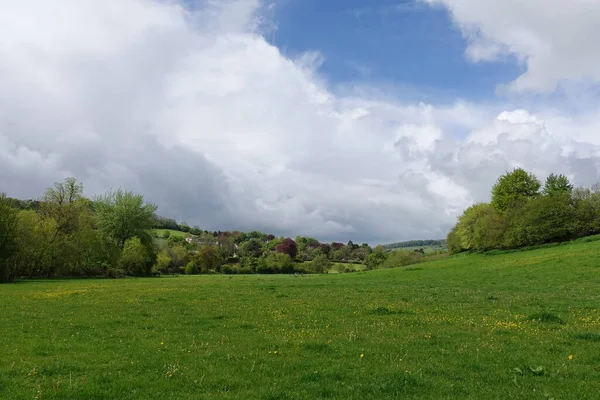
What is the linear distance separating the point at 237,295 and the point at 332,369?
21.4 metres

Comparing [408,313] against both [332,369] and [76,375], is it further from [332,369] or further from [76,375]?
[76,375]

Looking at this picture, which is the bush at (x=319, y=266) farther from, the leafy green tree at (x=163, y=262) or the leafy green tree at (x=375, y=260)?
the leafy green tree at (x=163, y=262)

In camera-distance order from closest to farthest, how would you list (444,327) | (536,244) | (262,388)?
(262,388), (444,327), (536,244)

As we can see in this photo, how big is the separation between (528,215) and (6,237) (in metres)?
85.6

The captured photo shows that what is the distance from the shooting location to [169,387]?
9.43m

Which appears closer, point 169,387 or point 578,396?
point 578,396

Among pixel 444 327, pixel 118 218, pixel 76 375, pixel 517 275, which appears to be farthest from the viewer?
pixel 118 218

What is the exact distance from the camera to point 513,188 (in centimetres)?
9069

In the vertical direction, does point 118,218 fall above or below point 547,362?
above

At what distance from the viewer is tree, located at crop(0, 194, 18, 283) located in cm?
5594

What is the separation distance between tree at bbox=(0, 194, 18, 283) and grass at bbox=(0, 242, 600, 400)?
1616 inches

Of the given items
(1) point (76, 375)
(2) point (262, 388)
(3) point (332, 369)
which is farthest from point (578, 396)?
(1) point (76, 375)

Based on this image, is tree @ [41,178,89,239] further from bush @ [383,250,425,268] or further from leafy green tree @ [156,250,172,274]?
bush @ [383,250,425,268]

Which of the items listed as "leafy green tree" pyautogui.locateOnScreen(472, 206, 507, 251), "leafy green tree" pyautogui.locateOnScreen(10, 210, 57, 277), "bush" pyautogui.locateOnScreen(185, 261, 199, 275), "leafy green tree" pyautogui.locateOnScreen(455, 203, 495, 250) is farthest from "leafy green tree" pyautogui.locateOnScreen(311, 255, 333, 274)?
"leafy green tree" pyautogui.locateOnScreen(10, 210, 57, 277)
